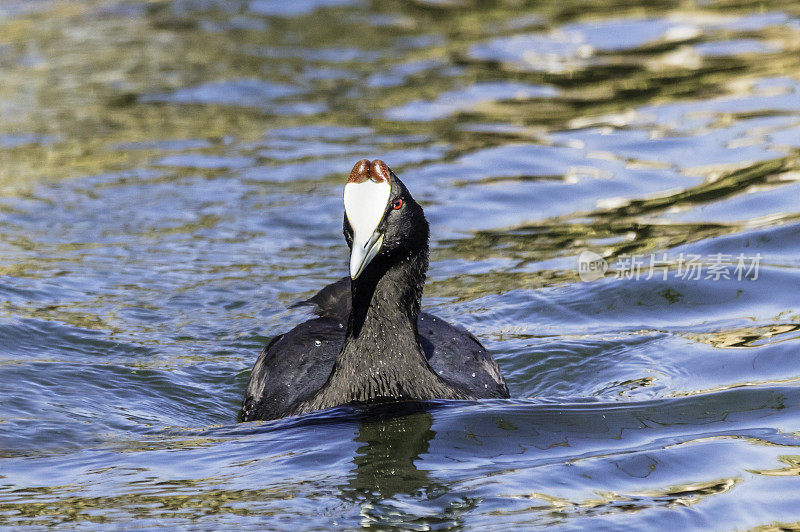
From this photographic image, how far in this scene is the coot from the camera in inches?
195

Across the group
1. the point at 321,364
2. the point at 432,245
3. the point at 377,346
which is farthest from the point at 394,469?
the point at 432,245

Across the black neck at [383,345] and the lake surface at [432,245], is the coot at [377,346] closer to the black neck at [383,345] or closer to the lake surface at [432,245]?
the black neck at [383,345]

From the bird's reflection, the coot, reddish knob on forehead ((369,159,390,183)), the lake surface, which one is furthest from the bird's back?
reddish knob on forehead ((369,159,390,183))

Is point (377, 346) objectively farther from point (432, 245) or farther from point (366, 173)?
point (432, 245)

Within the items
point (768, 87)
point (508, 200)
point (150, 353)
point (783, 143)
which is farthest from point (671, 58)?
point (150, 353)

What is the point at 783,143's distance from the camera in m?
9.60

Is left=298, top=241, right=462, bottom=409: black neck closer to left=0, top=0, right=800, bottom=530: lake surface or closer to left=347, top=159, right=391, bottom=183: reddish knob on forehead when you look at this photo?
left=0, top=0, right=800, bottom=530: lake surface

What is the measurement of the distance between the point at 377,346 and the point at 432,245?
319 cm

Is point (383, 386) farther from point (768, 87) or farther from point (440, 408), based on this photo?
point (768, 87)

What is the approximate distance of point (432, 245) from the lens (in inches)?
329

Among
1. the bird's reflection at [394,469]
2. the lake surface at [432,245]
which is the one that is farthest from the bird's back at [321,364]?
the bird's reflection at [394,469]

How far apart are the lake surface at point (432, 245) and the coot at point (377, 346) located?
15 centimetres

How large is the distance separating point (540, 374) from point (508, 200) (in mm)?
3007

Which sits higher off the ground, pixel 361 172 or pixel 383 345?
pixel 361 172
